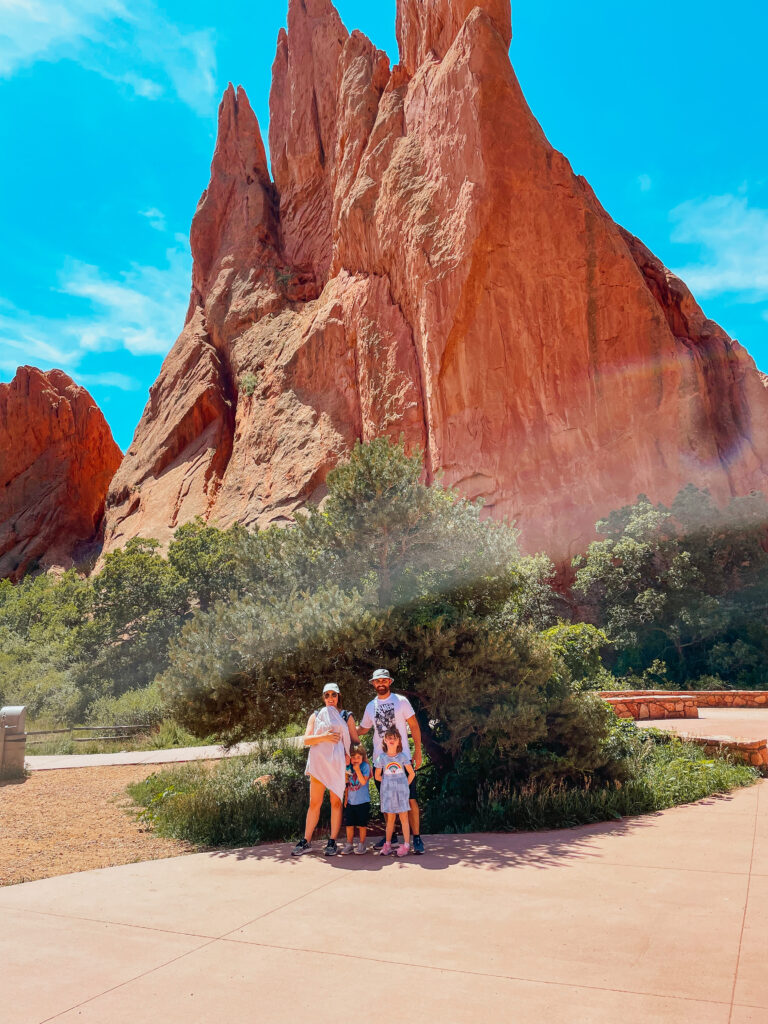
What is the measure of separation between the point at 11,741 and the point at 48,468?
1904 inches

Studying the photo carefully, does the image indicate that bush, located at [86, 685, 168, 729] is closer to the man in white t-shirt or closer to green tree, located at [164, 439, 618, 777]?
green tree, located at [164, 439, 618, 777]

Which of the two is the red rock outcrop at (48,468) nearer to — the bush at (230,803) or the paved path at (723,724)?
the bush at (230,803)

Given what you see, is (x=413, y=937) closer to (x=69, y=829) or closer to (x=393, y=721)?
(x=393, y=721)

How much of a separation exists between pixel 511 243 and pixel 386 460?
21980mm

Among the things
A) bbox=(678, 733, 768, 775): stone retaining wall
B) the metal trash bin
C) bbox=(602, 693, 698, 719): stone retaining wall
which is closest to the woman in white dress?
bbox=(678, 733, 768, 775): stone retaining wall

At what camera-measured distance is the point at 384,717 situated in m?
6.27

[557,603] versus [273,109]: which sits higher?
[273,109]

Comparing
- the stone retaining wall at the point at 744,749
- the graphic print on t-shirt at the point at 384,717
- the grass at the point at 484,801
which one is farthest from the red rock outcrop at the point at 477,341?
the graphic print on t-shirt at the point at 384,717

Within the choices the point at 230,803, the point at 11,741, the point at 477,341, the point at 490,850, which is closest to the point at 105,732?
the point at 11,741

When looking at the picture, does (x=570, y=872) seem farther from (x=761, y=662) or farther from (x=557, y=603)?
(x=557, y=603)

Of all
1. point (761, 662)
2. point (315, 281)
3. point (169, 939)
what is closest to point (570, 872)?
point (169, 939)

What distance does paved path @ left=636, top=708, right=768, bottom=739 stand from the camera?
11.5m

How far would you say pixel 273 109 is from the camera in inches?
1827

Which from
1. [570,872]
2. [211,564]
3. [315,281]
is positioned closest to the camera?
[570,872]
